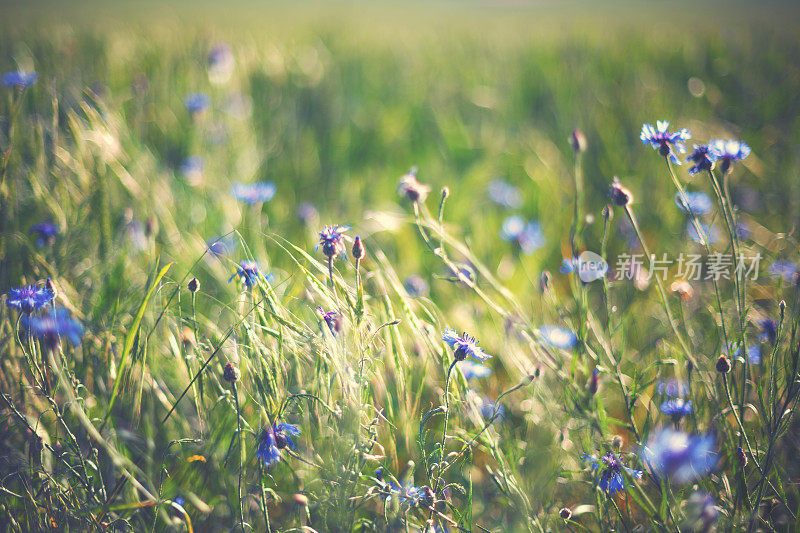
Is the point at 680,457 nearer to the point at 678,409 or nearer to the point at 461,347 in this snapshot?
the point at 678,409

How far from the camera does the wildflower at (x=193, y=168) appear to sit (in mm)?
1746

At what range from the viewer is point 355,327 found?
80 cm

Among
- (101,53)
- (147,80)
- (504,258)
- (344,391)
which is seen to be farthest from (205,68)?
(344,391)

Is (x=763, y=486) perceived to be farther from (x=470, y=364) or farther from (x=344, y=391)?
(x=344, y=391)

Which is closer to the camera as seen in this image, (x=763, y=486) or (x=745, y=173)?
(x=763, y=486)

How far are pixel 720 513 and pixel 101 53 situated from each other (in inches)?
118

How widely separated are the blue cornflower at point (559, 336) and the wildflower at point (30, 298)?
0.97 m

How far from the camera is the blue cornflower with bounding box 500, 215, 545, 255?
1.59 metres

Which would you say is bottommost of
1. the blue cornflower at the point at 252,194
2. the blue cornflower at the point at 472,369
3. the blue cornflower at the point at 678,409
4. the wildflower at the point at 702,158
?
the blue cornflower at the point at 472,369

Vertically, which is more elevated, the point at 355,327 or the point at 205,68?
the point at 205,68

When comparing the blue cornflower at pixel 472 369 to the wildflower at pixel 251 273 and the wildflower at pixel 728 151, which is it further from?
the wildflower at pixel 728 151

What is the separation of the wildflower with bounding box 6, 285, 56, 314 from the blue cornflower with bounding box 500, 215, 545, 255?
1.19 meters

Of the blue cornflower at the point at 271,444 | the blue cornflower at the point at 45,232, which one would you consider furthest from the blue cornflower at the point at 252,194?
the blue cornflower at the point at 271,444

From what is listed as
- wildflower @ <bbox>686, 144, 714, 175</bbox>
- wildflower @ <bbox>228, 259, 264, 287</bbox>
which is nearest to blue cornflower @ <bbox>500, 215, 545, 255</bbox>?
wildflower @ <bbox>686, 144, 714, 175</bbox>
